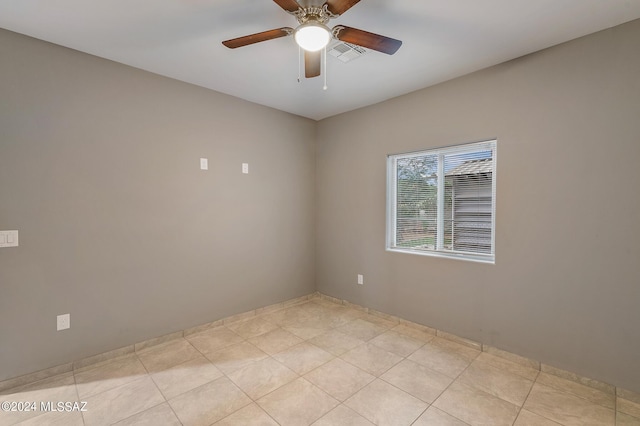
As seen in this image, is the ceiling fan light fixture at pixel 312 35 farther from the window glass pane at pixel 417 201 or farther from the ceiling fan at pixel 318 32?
the window glass pane at pixel 417 201

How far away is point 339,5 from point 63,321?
120 inches

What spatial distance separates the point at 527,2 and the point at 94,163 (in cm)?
339

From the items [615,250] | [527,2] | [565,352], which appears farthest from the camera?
[565,352]

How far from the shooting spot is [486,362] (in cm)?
247

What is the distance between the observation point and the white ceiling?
72.2 inches

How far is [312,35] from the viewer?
1.67 meters

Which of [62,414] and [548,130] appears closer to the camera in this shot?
[62,414]

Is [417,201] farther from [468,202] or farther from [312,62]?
[312,62]

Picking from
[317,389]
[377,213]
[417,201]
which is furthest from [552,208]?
[317,389]

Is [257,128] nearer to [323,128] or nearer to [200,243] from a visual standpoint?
[323,128]

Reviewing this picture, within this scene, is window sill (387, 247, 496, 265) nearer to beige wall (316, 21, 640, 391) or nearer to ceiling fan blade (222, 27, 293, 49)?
beige wall (316, 21, 640, 391)

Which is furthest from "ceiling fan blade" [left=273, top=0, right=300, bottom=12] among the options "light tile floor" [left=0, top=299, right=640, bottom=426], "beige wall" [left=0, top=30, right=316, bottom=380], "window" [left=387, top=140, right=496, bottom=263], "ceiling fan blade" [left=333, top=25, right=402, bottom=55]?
"light tile floor" [left=0, top=299, right=640, bottom=426]

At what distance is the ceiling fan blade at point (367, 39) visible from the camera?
66.9 inches

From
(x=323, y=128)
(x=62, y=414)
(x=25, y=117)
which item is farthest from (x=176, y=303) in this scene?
(x=323, y=128)
